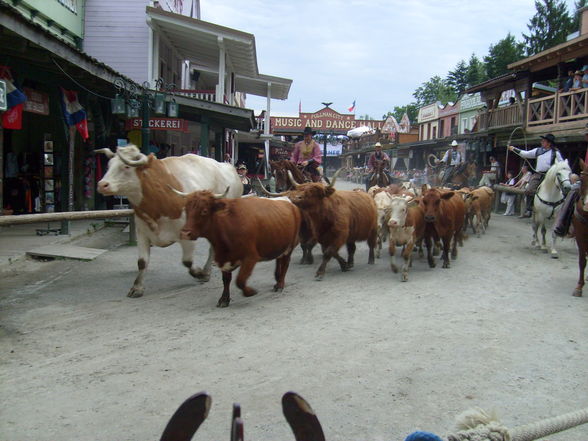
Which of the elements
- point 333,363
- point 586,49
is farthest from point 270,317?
point 586,49

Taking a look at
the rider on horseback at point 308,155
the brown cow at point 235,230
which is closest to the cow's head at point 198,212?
the brown cow at point 235,230

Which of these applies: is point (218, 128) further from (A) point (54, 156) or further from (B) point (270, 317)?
(B) point (270, 317)

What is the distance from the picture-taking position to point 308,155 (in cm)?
1330

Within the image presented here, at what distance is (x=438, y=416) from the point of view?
3971 millimetres

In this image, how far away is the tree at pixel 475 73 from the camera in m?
57.1

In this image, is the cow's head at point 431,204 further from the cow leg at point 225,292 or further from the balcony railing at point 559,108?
the balcony railing at point 559,108

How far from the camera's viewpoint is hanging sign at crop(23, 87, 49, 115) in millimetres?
11195

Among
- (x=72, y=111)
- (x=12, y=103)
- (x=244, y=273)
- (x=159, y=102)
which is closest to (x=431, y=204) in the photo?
(x=244, y=273)

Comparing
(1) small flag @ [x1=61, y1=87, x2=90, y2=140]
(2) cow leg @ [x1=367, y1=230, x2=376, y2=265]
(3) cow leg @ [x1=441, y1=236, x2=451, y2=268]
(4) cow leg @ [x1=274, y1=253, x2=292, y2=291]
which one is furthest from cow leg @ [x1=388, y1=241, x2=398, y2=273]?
(1) small flag @ [x1=61, y1=87, x2=90, y2=140]

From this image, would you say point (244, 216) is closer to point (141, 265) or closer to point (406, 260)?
point (141, 265)

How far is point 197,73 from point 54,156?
40.2 ft

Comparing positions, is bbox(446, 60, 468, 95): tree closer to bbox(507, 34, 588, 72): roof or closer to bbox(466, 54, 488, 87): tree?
bbox(466, 54, 488, 87): tree

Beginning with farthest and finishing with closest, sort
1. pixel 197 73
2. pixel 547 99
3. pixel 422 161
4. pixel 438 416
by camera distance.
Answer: pixel 422 161 → pixel 197 73 → pixel 547 99 → pixel 438 416

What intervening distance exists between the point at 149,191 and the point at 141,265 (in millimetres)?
1048
